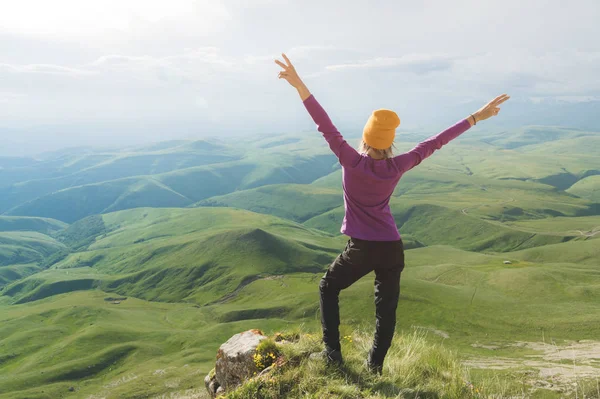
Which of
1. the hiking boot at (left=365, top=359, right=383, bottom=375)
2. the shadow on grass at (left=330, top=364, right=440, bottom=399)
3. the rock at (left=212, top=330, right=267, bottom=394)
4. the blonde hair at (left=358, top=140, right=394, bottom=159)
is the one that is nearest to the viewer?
the blonde hair at (left=358, top=140, right=394, bottom=159)

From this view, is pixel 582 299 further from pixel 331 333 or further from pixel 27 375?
pixel 27 375

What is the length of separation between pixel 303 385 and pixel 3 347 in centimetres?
18629

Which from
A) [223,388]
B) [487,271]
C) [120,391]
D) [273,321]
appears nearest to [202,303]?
[273,321]

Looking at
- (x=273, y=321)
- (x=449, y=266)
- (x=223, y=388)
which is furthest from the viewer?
(x=449, y=266)

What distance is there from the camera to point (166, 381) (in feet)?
292

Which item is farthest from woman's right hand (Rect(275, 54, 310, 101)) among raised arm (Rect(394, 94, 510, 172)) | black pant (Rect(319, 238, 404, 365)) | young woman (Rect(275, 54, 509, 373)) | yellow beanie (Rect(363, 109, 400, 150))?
black pant (Rect(319, 238, 404, 365))

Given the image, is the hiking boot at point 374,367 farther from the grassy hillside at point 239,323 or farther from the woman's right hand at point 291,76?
the grassy hillside at point 239,323

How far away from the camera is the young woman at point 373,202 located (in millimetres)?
8258

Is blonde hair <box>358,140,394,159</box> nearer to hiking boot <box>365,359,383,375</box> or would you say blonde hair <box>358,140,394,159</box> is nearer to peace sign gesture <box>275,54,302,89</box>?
peace sign gesture <box>275,54,302,89</box>

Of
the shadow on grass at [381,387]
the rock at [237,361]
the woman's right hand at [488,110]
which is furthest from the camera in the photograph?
the rock at [237,361]

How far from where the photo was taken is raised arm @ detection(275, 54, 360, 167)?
8.26 meters

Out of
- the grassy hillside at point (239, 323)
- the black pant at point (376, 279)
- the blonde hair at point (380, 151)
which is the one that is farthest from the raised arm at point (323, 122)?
the grassy hillside at point (239, 323)

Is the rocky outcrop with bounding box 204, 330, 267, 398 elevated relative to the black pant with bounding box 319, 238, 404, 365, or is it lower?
lower

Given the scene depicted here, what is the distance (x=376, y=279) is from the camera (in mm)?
9086
